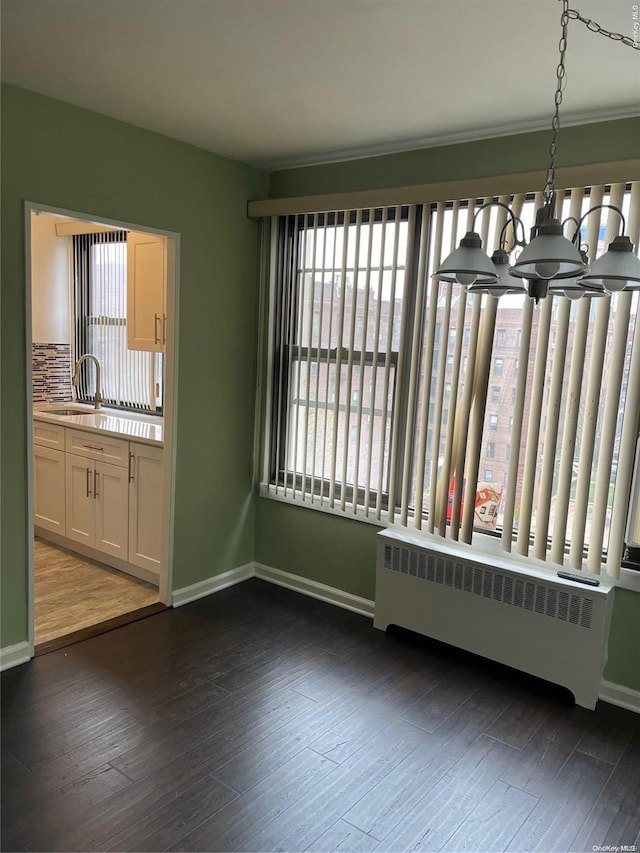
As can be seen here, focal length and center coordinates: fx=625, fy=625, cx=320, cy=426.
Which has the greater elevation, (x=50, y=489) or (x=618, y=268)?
(x=618, y=268)

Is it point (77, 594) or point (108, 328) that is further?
point (108, 328)

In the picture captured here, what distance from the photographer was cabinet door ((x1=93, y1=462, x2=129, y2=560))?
4074mm

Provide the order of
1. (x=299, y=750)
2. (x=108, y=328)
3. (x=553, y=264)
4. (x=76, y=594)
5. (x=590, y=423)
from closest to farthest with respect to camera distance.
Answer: (x=553, y=264), (x=299, y=750), (x=590, y=423), (x=76, y=594), (x=108, y=328)

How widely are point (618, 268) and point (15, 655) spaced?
3.04 metres

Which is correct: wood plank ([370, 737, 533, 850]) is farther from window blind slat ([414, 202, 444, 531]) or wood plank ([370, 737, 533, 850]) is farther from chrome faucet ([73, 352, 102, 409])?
chrome faucet ([73, 352, 102, 409])

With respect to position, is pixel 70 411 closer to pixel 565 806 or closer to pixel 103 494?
pixel 103 494

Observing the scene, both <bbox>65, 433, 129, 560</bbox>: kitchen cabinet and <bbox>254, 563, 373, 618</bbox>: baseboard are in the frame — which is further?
<bbox>65, 433, 129, 560</bbox>: kitchen cabinet

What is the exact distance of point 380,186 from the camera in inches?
138

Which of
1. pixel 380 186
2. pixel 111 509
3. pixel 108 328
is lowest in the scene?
pixel 111 509

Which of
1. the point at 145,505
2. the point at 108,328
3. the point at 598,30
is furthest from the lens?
the point at 108,328

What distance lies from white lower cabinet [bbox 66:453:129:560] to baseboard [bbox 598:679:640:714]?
9.45 ft

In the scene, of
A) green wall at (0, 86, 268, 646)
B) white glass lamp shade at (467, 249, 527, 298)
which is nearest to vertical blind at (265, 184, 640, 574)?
green wall at (0, 86, 268, 646)

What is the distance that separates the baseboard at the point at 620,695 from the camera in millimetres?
2904

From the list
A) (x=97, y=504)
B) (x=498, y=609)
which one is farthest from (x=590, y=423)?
(x=97, y=504)
